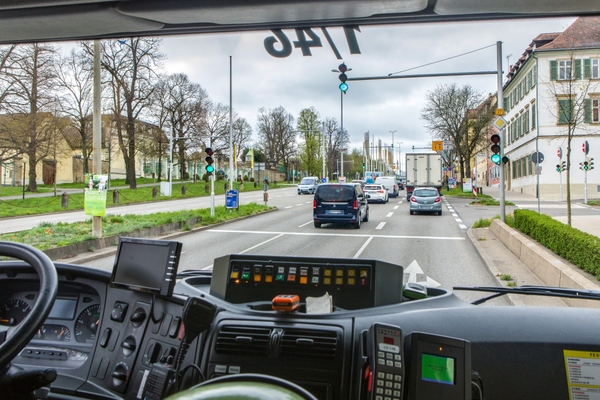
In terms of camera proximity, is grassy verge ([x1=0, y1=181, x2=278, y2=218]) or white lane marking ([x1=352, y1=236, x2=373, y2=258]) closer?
white lane marking ([x1=352, y1=236, x2=373, y2=258])

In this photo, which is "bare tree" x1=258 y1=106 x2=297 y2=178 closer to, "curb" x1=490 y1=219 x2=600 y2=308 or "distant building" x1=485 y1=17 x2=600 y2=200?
"distant building" x1=485 y1=17 x2=600 y2=200

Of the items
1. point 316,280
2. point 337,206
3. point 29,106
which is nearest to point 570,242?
point 316,280

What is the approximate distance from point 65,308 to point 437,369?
1784 mm

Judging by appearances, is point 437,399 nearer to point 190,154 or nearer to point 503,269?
point 503,269

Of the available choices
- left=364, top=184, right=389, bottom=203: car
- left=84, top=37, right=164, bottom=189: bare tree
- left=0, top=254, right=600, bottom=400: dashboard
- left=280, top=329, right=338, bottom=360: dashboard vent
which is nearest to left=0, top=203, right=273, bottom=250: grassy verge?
left=84, top=37, right=164, bottom=189: bare tree

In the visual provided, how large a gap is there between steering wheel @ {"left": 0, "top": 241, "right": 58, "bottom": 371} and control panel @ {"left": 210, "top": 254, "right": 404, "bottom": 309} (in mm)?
908

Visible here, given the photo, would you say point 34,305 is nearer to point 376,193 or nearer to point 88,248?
point 88,248

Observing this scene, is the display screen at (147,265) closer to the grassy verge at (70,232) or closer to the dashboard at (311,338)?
the dashboard at (311,338)

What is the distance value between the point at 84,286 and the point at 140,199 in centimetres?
2278

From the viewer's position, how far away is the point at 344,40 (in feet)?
9.30

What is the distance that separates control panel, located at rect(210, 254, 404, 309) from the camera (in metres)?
2.18

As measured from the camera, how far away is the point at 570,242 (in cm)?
617

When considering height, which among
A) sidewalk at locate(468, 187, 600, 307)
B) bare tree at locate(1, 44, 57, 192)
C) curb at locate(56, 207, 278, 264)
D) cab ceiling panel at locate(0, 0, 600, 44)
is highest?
bare tree at locate(1, 44, 57, 192)

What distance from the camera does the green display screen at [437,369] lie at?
1562 millimetres
